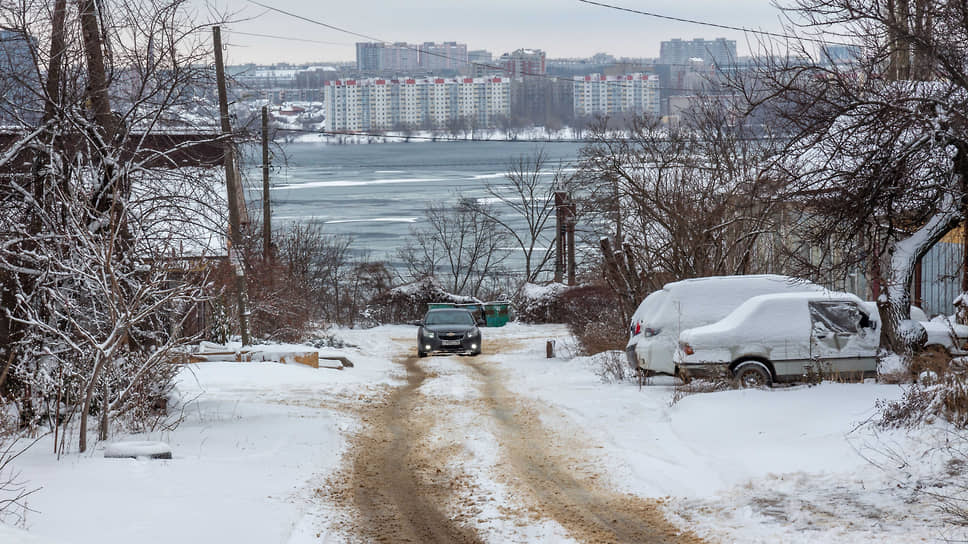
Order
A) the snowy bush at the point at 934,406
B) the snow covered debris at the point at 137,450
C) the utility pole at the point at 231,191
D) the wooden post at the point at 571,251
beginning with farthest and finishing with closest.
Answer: the wooden post at the point at 571,251
the utility pole at the point at 231,191
the snowy bush at the point at 934,406
the snow covered debris at the point at 137,450

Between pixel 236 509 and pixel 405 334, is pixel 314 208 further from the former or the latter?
pixel 236 509

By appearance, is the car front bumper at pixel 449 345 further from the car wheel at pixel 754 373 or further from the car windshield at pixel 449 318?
the car wheel at pixel 754 373

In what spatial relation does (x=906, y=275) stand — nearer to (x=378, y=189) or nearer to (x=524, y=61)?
(x=524, y=61)

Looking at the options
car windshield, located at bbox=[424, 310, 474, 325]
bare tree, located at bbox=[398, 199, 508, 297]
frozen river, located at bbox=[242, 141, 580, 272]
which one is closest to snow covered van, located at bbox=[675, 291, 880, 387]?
car windshield, located at bbox=[424, 310, 474, 325]

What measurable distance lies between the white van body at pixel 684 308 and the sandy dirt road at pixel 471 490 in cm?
262

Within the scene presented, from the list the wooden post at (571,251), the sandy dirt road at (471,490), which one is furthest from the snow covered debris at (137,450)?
the wooden post at (571,251)

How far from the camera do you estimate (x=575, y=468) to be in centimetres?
1045

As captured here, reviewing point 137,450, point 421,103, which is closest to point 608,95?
point 421,103

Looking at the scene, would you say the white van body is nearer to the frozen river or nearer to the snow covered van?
the snow covered van

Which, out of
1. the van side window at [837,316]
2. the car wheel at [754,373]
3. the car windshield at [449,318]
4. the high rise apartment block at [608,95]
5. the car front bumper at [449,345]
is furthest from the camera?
the high rise apartment block at [608,95]

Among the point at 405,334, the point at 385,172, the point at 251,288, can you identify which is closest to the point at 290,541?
the point at 251,288

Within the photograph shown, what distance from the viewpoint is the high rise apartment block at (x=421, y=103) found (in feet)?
370

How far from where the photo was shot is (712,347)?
14.8 meters

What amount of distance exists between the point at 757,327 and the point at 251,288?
17.4 metres
